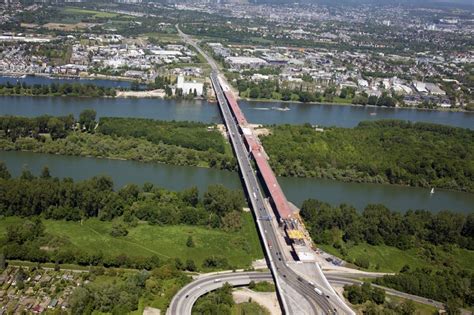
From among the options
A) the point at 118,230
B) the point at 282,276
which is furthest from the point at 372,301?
the point at 118,230

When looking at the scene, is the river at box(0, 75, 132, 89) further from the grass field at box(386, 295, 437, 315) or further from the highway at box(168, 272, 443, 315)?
the grass field at box(386, 295, 437, 315)

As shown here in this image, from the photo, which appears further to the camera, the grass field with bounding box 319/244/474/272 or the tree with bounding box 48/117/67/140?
the tree with bounding box 48/117/67/140

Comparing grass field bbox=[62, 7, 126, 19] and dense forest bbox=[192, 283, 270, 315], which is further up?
grass field bbox=[62, 7, 126, 19]

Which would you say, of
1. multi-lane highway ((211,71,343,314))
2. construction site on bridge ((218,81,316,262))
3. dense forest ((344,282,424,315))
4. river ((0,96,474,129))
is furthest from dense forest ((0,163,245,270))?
river ((0,96,474,129))

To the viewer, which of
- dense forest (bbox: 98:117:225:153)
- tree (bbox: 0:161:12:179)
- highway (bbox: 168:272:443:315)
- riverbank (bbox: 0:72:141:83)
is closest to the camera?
highway (bbox: 168:272:443:315)

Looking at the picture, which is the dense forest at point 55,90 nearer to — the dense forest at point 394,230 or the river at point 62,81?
the river at point 62,81

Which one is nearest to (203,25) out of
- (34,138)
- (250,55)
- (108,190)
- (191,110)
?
(250,55)

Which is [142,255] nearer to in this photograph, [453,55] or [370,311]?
[370,311]
